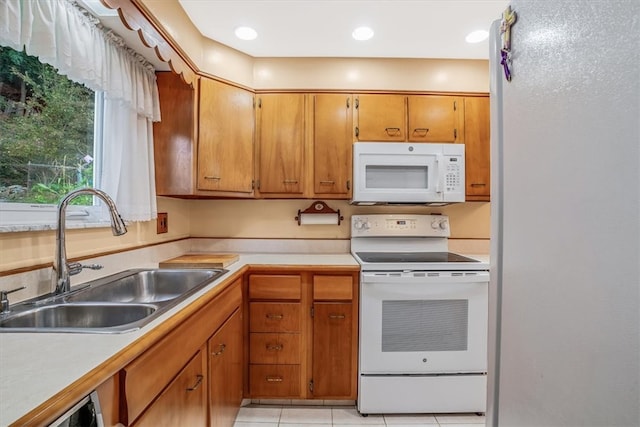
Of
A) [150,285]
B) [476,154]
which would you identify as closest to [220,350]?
[150,285]

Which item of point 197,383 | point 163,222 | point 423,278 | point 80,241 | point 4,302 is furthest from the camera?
point 163,222

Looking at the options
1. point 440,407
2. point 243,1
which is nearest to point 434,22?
point 243,1

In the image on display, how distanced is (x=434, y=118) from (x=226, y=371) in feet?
6.97

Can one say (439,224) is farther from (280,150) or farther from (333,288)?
(280,150)

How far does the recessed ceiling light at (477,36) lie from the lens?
75.5 inches

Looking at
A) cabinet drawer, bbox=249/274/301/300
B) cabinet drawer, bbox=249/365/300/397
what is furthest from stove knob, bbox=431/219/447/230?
cabinet drawer, bbox=249/365/300/397

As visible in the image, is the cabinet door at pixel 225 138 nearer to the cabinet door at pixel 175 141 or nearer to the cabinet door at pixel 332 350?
the cabinet door at pixel 175 141

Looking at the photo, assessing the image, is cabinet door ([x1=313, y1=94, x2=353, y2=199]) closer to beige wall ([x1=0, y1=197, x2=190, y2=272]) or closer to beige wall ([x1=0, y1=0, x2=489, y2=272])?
beige wall ([x1=0, y1=0, x2=489, y2=272])

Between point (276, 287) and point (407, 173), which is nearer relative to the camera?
point (276, 287)

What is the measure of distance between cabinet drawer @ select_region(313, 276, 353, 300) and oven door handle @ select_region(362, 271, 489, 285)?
108 millimetres

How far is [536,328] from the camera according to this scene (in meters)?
0.61

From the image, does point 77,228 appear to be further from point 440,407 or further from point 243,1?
point 440,407

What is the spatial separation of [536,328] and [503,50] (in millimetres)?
672

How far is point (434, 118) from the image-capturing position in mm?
2158
